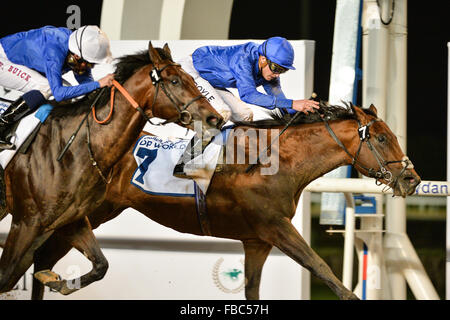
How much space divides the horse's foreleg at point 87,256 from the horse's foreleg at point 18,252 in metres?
0.17

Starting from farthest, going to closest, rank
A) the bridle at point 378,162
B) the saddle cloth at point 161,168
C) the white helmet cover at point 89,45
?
the saddle cloth at point 161,168 < the bridle at point 378,162 < the white helmet cover at point 89,45

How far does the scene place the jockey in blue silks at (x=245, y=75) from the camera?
3.52 metres

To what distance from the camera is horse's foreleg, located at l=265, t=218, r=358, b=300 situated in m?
3.07

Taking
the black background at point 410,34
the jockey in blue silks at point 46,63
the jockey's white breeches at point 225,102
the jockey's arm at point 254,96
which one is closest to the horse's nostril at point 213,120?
the jockey in blue silks at point 46,63

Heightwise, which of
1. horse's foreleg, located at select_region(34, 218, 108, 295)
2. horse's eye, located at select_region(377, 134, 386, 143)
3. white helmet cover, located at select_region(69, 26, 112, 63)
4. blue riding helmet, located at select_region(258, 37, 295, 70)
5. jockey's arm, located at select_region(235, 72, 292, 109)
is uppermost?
blue riding helmet, located at select_region(258, 37, 295, 70)

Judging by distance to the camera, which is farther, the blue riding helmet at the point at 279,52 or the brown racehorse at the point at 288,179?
the blue riding helmet at the point at 279,52

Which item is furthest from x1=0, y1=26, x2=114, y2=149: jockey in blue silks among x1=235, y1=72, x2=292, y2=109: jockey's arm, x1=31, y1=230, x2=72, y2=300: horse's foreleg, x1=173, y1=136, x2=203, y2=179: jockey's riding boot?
x1=31, y1=230, x2=72, y2=300: horse's foreleg

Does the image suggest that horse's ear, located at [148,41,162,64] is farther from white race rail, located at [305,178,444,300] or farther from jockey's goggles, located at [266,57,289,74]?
white race rail, located at [305,178,444,300]

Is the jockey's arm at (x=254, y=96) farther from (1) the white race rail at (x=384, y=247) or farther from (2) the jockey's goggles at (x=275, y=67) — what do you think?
(1) the white race rail at (x=384, y=247)

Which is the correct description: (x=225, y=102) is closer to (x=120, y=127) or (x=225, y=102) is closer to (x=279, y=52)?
(x=279, y=52)

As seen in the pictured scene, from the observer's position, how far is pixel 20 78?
3.37m

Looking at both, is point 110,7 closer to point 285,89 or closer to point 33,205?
point 285,89

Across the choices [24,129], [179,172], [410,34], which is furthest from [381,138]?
[410,34]
